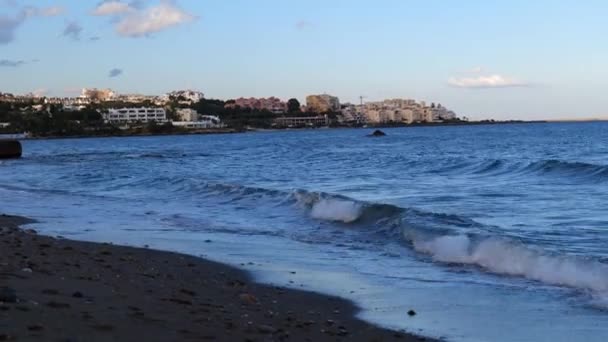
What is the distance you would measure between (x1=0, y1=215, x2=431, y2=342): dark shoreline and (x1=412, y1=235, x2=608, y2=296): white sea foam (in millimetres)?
3234

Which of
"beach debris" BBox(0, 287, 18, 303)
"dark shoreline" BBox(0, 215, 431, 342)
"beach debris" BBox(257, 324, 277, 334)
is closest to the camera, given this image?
"dark shoreline" BBox(0, 215, 431, 342)

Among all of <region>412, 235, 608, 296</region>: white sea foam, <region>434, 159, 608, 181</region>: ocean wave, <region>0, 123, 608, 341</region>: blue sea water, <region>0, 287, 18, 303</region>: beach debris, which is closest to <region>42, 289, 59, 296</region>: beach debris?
<region>0, 287, 18, 303</region>: beach debris

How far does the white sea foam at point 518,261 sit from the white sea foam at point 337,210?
424 cm

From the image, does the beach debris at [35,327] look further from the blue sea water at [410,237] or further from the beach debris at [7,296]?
the blue sea water at [410,237]

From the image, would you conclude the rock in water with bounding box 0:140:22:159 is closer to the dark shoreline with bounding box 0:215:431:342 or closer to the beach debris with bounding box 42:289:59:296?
the dark shoreline with bounding box 0:215:431:342

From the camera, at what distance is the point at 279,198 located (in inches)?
957

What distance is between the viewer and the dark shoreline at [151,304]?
20.7 feet

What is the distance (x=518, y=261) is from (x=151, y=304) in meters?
6.18

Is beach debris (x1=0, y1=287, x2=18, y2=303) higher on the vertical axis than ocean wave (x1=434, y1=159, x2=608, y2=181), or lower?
higher

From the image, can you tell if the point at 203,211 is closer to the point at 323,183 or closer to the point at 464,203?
the point at 464,203

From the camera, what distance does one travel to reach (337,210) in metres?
19.3

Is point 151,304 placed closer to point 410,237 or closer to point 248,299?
point 248,299

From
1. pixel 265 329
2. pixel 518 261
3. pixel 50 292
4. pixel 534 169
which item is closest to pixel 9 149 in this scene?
pixel 534 169

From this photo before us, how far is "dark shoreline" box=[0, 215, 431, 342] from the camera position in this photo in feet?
20.7
